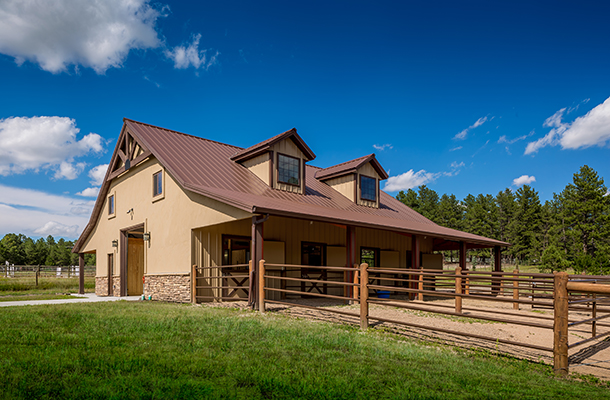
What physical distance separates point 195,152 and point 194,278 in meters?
5.76

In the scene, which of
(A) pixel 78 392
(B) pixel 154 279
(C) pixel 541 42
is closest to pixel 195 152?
(B) pixel 154 279

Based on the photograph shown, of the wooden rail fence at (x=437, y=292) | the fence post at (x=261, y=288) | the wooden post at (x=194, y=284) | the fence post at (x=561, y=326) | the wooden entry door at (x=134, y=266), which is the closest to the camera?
the fence post at (x=561, y=326)

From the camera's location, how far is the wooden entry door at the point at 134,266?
17.6m

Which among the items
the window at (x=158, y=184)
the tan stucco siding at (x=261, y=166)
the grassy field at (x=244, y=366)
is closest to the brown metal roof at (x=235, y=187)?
the tan stucco siding at (x=261, y=166)

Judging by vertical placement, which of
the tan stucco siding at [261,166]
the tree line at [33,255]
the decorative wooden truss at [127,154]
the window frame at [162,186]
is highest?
the decorative wooden truss at [127,154]

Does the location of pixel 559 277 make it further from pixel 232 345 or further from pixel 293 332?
pixel 232 345

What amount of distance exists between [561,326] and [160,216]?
12.9 metres

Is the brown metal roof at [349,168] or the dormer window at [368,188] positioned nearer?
the brown metal roof at [349,168]

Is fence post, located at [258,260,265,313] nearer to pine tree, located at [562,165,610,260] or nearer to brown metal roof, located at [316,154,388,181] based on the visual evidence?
brown metal roof, located at [316,154,388,181]

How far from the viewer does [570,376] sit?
5.16m

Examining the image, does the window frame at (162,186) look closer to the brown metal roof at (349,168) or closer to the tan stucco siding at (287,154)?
the tan stucco siding at (287,154)

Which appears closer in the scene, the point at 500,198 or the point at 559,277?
the point at 559,277

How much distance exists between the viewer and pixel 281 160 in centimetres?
1584

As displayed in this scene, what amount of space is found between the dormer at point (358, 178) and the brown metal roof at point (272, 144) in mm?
3149
